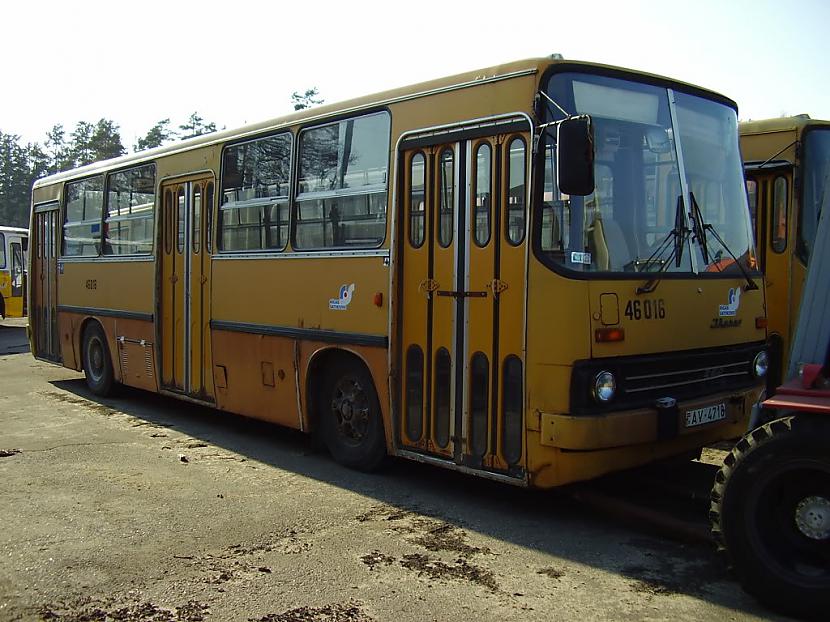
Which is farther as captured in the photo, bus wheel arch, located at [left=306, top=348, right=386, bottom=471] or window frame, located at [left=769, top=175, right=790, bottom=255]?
window frame, located at [left=769, top=175, right=790, bottom=255]

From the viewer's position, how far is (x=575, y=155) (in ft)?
17.2

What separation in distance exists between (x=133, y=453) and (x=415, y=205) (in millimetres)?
3695

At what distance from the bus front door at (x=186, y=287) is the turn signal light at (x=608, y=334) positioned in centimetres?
496

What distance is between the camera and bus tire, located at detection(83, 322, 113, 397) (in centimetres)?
1146

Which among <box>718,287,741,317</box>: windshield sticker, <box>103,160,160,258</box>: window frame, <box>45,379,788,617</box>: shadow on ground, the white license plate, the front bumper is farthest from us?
<box>103,160,160,258</box>: window frame

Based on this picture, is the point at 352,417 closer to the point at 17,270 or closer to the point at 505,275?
the point at 505,275

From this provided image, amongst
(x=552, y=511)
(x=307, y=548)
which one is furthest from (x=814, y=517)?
(x=307, y=548)

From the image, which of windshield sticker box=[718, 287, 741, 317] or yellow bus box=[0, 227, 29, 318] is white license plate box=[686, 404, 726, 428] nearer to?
windshield sticker box=[718, 287, 741, 317]

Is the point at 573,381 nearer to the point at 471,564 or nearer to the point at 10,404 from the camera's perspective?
the point at 471,564

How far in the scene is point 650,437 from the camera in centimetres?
566

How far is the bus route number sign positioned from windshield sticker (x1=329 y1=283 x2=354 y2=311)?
246cm

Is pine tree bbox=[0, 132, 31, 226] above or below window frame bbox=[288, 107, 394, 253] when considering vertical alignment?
above

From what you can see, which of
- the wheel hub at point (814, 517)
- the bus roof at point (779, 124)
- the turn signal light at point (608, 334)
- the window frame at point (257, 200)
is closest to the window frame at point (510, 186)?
the turn signal light at point (608, 334)

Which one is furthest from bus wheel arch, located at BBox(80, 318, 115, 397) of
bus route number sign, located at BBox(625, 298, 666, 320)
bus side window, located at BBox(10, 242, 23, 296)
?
bus side window, located at BBox(10, 242, 23, 296)
